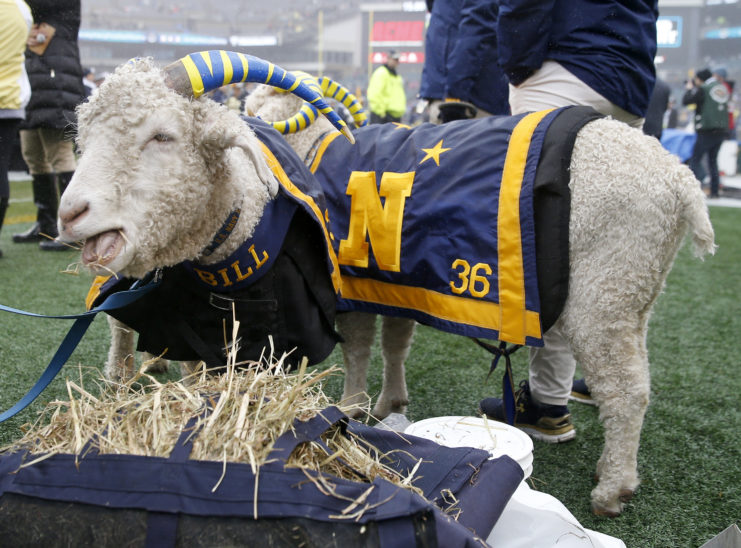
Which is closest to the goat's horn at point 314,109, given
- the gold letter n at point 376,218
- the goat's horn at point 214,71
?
the gold letter n at point 376,218

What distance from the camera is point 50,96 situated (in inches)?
206

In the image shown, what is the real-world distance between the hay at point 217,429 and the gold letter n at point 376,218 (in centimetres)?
99

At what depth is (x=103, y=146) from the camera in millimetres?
1584

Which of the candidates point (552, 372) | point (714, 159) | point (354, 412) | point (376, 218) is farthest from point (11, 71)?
point (714, 159)

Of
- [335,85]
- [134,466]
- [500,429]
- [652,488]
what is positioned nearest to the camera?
[134,466]

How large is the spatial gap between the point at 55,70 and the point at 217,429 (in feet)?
17.1

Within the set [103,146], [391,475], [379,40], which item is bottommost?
[391,475]

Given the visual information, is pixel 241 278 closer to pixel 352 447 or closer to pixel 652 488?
pixel 352 447

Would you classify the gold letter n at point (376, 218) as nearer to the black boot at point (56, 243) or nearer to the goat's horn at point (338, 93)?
the goat's horn at point (338, 93)

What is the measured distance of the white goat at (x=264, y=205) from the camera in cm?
157

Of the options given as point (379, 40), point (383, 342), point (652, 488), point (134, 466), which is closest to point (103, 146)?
point (134, 466)

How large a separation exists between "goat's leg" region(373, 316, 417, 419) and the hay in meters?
1.39

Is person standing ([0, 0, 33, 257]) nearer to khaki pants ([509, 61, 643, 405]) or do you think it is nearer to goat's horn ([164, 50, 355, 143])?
goat's horn ([164, 50, 355, 143])

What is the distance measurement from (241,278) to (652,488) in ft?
5.18
